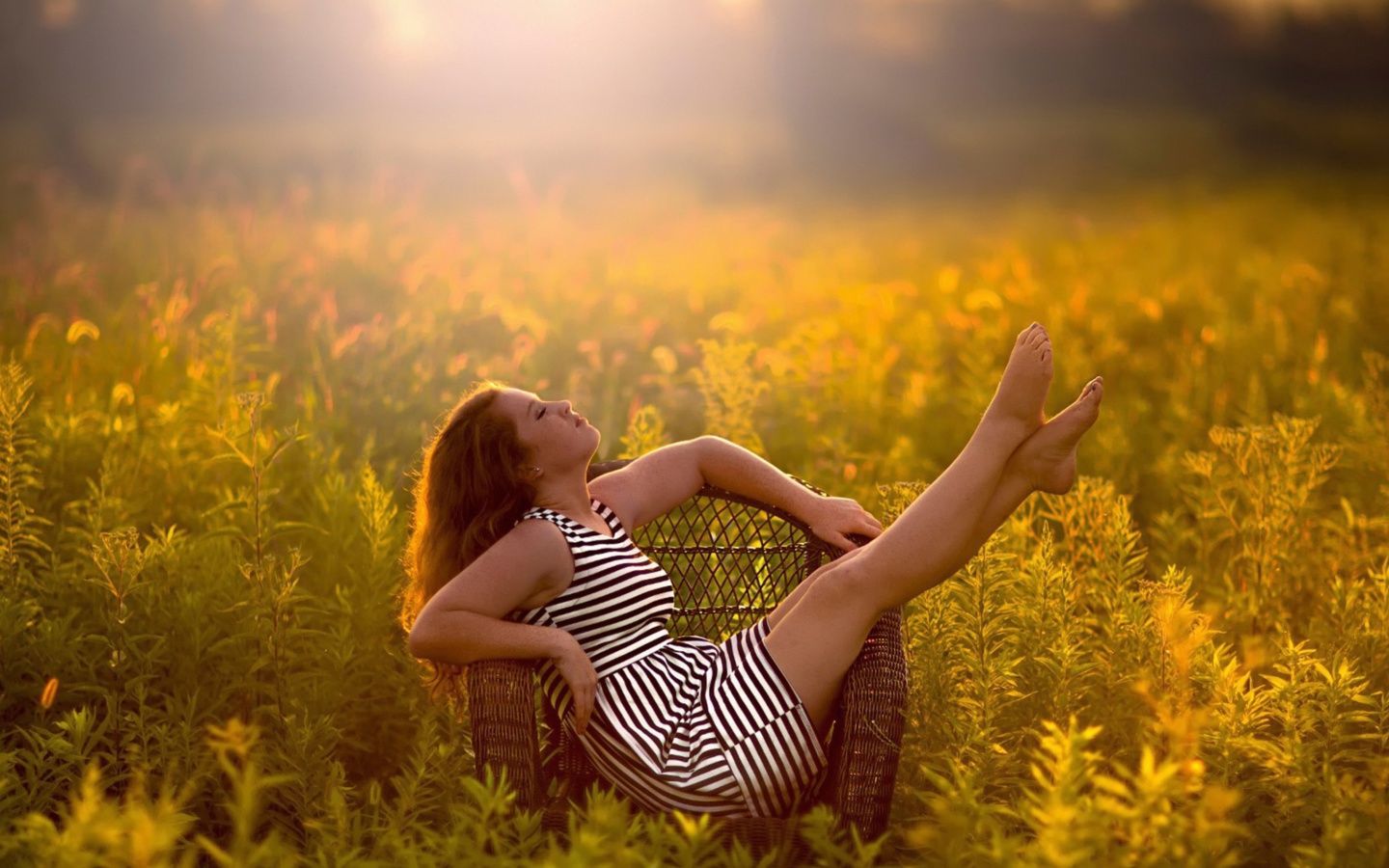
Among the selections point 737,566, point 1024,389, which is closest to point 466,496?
point 737,566

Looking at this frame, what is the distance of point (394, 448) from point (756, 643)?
7.81 ft

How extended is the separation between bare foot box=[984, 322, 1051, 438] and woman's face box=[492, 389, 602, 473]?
0.86 m

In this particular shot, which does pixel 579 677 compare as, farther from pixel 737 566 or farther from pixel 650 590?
pixel 737 566

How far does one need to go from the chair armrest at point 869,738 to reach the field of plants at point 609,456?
7 cm

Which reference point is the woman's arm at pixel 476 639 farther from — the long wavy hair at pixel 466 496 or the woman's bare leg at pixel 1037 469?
the woman's bare leg at pixel 1037 469

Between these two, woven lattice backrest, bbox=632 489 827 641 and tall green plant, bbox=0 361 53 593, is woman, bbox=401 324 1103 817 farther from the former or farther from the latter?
tall green plant, bbox=0 361 53 593

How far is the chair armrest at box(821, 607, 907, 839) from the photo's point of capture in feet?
7.38

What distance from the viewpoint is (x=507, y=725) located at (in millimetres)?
2305

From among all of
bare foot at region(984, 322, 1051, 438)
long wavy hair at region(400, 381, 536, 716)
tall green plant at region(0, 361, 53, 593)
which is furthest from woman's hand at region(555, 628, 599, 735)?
tall green plant at region(0, 361, 53, 593)

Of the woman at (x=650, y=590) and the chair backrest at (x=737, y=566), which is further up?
the woman at (x=650, y=590)

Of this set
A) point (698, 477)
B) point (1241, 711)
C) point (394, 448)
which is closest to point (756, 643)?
point (698, 477)

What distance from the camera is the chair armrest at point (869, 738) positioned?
2.25 m

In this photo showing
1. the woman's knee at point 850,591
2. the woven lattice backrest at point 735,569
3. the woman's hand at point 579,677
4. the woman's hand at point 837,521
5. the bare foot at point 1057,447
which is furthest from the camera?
the woven lattice backrest at point 735,569

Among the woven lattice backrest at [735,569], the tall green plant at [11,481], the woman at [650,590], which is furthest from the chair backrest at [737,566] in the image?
the tall green plant at [11,481]
